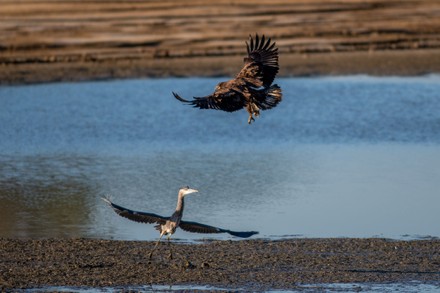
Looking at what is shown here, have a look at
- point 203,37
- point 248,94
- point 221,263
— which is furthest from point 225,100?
point 203,37

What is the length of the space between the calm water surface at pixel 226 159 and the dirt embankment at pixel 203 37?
1.58 metres

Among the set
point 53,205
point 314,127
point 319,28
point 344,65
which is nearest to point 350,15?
point 319,28

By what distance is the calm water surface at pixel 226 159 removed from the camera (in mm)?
13141

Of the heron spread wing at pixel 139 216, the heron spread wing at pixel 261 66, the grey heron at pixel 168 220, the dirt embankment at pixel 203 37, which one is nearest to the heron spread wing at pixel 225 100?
the heron spread wing at pixel 261 66

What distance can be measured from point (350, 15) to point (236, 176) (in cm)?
1763

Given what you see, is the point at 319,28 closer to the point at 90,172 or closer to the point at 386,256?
Result: the point at 90,172

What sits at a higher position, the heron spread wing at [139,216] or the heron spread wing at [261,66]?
the heron spread wing at [261,66]

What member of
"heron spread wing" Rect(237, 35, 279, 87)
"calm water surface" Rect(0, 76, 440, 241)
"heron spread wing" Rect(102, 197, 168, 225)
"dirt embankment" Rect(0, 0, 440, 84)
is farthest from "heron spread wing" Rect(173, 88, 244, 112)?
"dirt embankment" Rect(0, 0, 440, 84)

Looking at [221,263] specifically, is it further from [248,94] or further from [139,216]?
[248,94]

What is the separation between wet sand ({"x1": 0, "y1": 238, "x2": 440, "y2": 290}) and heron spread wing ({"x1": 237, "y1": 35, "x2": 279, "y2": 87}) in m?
1.81

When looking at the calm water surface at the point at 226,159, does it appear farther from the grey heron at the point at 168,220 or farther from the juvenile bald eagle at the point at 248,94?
the juvenile bald eagle at the point at 248,94

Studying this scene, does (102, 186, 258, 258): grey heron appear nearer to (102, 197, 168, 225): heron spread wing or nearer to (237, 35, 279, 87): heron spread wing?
(102, 197, 168, 225): heron spread wing

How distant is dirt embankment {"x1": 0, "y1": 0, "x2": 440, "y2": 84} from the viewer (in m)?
26.3

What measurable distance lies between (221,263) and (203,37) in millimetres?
19496
